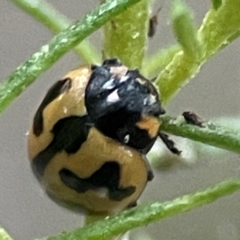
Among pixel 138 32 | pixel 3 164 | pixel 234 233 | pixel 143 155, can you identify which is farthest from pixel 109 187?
pixel 3 164

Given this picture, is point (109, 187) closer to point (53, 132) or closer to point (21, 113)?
point (53, 132)

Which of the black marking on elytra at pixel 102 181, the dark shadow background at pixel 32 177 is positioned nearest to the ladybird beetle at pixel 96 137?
the black marking on elytra at pixel 102 181

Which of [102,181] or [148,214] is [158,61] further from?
[148,214]

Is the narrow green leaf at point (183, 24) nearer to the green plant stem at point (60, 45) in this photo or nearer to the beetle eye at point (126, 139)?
the green plant stem at point (60, 45)

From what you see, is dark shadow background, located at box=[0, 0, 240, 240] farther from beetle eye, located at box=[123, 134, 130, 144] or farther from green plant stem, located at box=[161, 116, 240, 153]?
green plant stem, located at box=[161, 116, 240, 153]

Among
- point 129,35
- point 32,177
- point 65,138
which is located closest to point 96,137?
point 65,138
